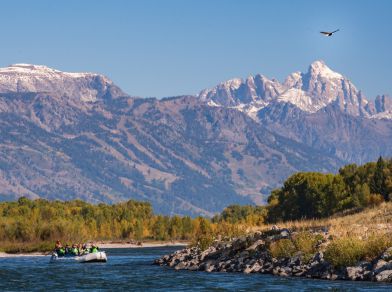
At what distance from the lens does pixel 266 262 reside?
9000cm

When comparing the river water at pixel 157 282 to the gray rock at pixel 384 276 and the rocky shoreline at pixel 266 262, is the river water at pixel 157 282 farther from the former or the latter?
the rocky shoreline at pixel 266 262

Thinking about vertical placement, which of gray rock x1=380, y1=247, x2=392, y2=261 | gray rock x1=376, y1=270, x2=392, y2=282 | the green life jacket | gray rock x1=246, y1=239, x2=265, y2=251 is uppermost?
the green life jacket

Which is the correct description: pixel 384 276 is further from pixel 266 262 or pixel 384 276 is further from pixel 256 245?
pixel 256 245

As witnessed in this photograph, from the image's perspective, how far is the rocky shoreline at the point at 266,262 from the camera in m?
75.3

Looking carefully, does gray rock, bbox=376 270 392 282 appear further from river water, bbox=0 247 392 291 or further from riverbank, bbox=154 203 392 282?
river water, bbox=0 247 392 291

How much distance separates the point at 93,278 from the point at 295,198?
3918 inches

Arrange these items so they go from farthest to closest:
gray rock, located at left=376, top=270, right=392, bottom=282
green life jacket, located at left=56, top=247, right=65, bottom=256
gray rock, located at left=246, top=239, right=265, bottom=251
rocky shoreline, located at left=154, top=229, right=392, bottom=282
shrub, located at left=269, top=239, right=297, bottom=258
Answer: green life jacket, located at left=56, top=247, right=65, bottom=256
gray rock, located at left=246, top=239, right=265, bottom=251
shrub, located at left=269, top=239, right=297, bottom=258
rocky shoreline, located at left=154, top=229, right=392, bottom=282
gray rock, located at left=376, top=270, right=392, bottom=282

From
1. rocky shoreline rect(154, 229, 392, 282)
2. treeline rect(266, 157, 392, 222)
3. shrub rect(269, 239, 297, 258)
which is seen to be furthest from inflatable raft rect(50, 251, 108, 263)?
shrub rect(269, 239, 297, 258)

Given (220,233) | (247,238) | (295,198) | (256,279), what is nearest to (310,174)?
(295,198)

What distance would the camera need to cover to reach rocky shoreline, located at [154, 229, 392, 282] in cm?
7531

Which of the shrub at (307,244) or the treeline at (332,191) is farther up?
the treeline at (332,191)

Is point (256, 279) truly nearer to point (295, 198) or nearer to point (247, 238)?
point (247, 238)

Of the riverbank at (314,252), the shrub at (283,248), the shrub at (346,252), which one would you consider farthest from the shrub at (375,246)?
the shrub at (283,248)

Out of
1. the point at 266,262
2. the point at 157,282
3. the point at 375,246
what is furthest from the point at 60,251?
the point at 375,246
